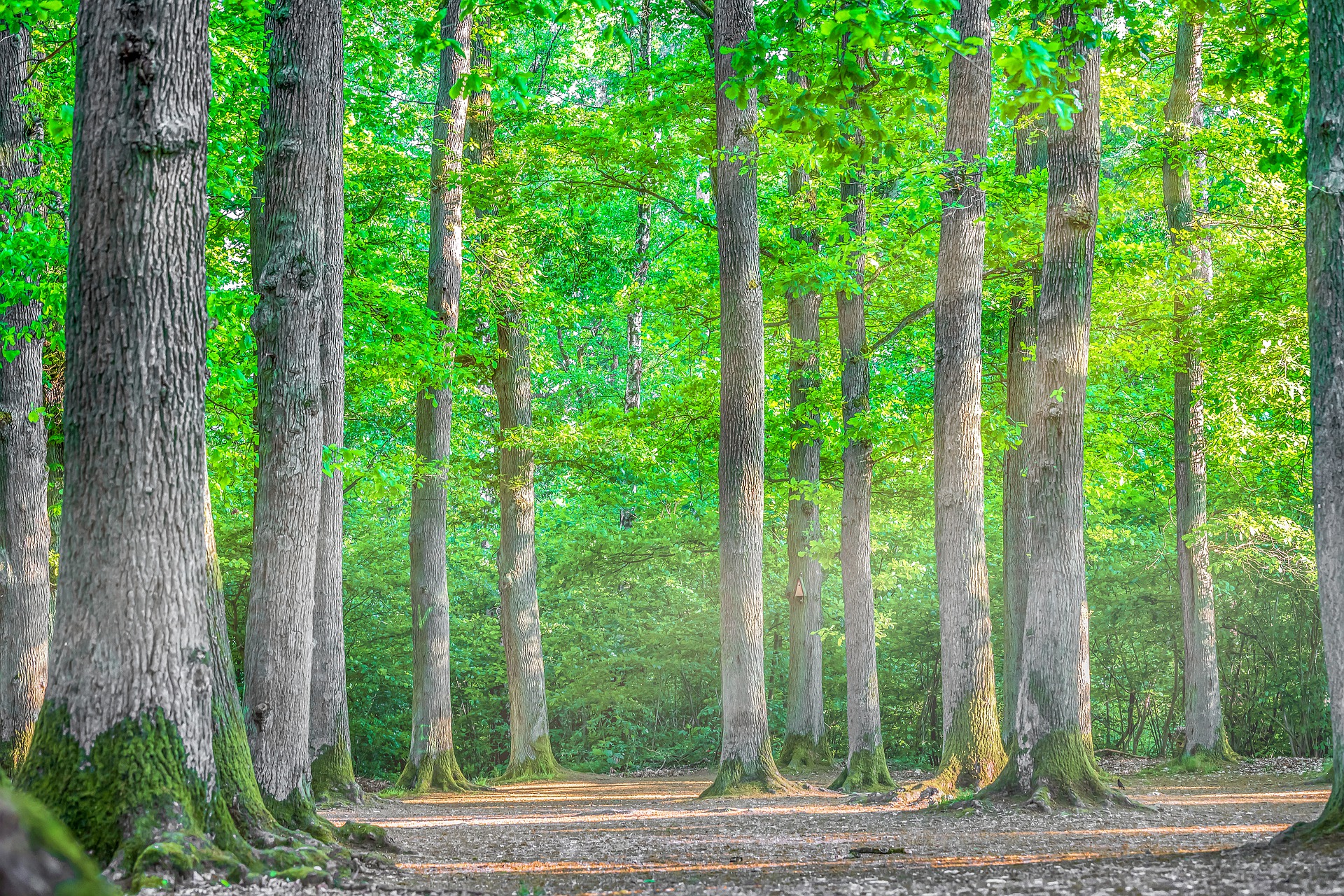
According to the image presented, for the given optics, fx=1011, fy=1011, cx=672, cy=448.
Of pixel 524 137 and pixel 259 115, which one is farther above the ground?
pixel 524 137

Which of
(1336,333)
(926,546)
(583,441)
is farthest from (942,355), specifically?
(926,546)

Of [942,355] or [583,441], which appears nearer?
[942,355]

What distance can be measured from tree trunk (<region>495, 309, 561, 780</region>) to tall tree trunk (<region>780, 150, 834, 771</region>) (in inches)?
167

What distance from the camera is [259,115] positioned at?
33.9 ft

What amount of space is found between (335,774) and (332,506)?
401 centimetres

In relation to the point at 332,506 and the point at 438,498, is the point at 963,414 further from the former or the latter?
the point at 438,498

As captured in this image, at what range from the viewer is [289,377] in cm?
767

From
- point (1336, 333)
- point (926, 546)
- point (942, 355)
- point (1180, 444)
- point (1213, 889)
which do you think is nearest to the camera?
point (1213, 889)

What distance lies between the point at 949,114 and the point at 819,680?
30.6 feet

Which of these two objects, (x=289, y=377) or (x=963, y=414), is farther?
(x=963, y=414)

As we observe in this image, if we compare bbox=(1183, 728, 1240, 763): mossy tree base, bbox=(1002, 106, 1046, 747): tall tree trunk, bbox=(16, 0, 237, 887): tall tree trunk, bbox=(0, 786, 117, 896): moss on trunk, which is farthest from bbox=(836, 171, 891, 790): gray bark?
bbox=(0, 786, 117, 896): moss on trunk

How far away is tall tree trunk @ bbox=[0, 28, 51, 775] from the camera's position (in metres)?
10.1

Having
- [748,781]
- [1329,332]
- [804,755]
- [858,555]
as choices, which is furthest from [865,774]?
[1329,332]

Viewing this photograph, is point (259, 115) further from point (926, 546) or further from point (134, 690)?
point (926, 546)
